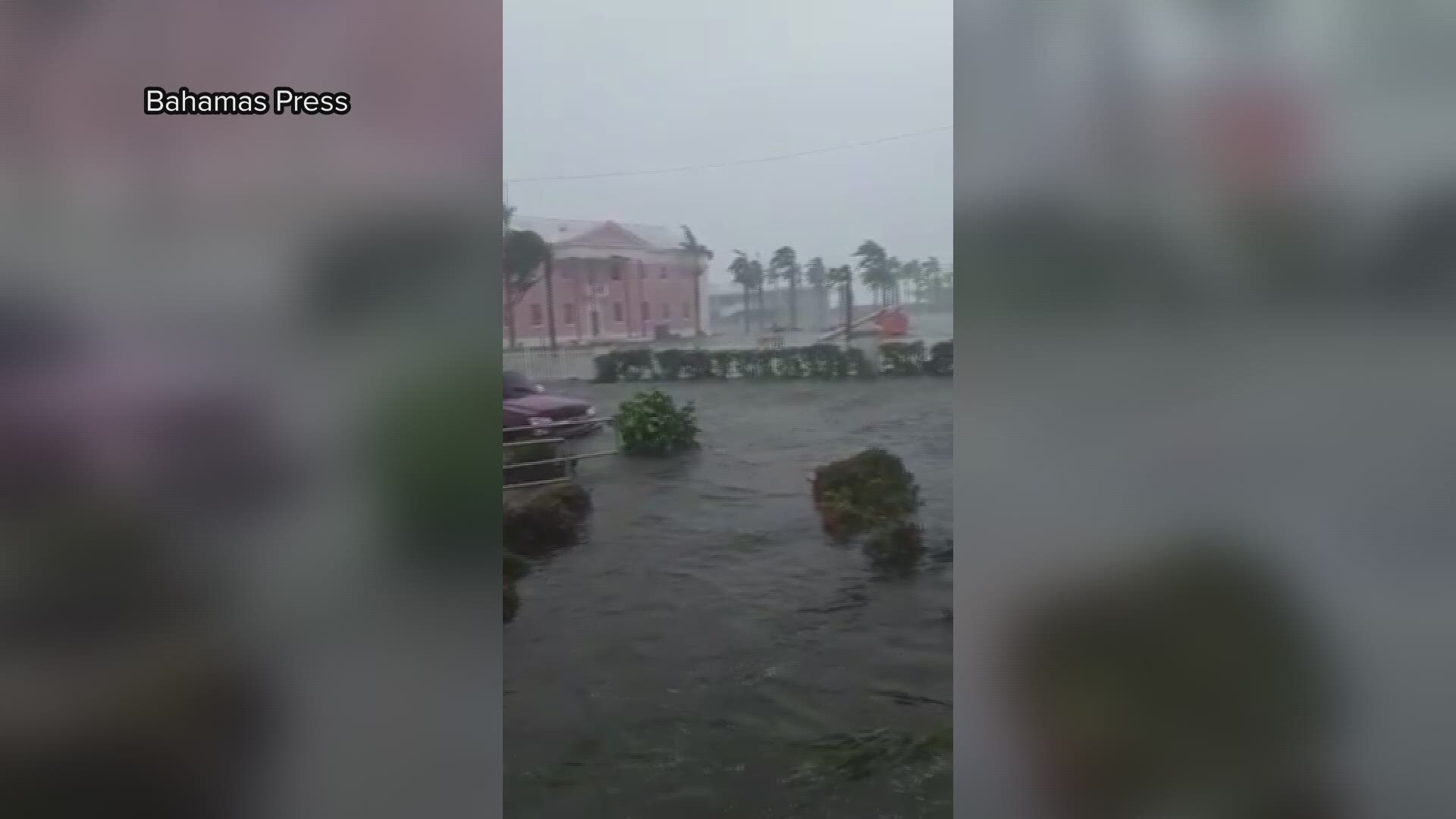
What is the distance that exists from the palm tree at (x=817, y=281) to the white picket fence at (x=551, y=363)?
412 millimetres

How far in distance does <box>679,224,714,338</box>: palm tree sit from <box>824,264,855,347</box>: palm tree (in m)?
0.22

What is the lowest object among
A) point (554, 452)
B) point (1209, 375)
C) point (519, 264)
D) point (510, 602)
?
point (510, 602)

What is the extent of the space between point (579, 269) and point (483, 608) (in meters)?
0.62

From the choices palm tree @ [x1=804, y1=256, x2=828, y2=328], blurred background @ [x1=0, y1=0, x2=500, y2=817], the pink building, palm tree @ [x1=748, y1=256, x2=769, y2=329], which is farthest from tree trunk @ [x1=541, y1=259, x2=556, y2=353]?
palm tree @ [x1=804, y1=256, x2=828, y2=328]

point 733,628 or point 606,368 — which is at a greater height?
point 606,368

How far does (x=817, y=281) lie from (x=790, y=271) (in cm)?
5

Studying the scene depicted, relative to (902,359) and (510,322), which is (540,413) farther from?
(902,359)

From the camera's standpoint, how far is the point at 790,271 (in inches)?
60.8

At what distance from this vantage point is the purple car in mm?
1464

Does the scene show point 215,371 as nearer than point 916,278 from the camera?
Yes

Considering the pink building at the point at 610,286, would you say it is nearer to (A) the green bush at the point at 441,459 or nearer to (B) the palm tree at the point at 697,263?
(B) the palm tree at the point at 697,263

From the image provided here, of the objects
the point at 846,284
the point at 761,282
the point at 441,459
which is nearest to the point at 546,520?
the point at 441,459

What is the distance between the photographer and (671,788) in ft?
5.04

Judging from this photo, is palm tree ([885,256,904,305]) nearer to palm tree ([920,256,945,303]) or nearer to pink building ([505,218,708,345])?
palm tree ([920,256,945,303])
